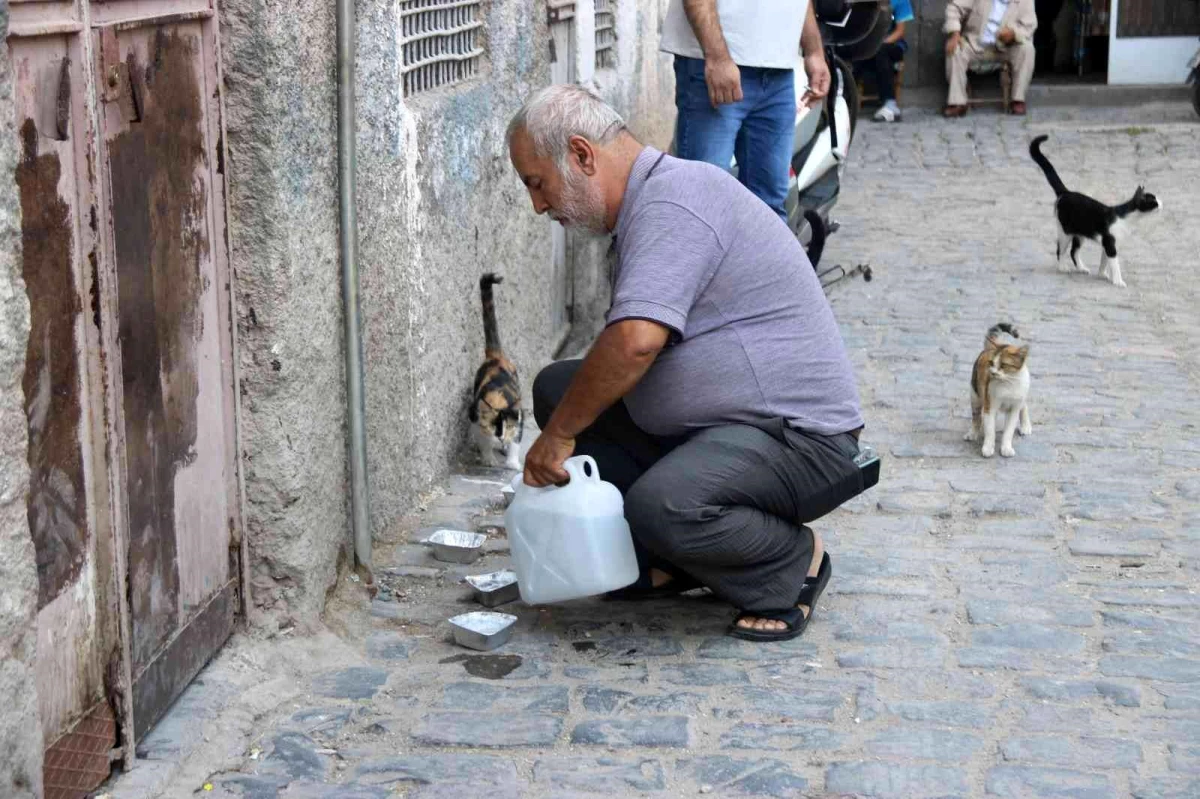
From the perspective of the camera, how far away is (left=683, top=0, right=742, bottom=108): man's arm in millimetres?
5793

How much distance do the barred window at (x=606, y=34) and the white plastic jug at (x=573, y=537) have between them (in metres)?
4.77

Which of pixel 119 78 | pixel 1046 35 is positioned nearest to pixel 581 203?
pixel 119 78

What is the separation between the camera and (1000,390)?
550cm

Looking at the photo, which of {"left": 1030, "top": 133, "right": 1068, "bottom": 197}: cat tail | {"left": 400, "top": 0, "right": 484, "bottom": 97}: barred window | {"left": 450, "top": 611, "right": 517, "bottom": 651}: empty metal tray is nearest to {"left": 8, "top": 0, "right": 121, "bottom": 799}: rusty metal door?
{"left": 450, "top": 611, "right": 517, "bottom": 651}: empty metal tray

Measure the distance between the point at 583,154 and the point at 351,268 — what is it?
2.36ft

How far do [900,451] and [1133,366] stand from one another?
176 centimetres

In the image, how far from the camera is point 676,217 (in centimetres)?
355

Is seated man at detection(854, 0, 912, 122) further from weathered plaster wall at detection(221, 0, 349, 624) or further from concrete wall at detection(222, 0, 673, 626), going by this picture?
weathered plaster wall at detection(221, 0, 349, 624)

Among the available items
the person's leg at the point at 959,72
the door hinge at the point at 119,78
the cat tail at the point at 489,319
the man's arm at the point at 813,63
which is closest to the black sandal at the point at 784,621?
the cat tail at the point at 489,319

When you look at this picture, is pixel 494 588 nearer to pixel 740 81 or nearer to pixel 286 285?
pixel 286 285

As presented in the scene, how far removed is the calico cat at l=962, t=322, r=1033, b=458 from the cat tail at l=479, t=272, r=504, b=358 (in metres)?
1.77

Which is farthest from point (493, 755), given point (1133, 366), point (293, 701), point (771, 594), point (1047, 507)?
point (1133, 366)

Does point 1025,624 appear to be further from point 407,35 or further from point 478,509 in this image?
point 407,35

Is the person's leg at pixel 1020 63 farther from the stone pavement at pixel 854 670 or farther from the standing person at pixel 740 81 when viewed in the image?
the stone pavement at pixel 854 670
